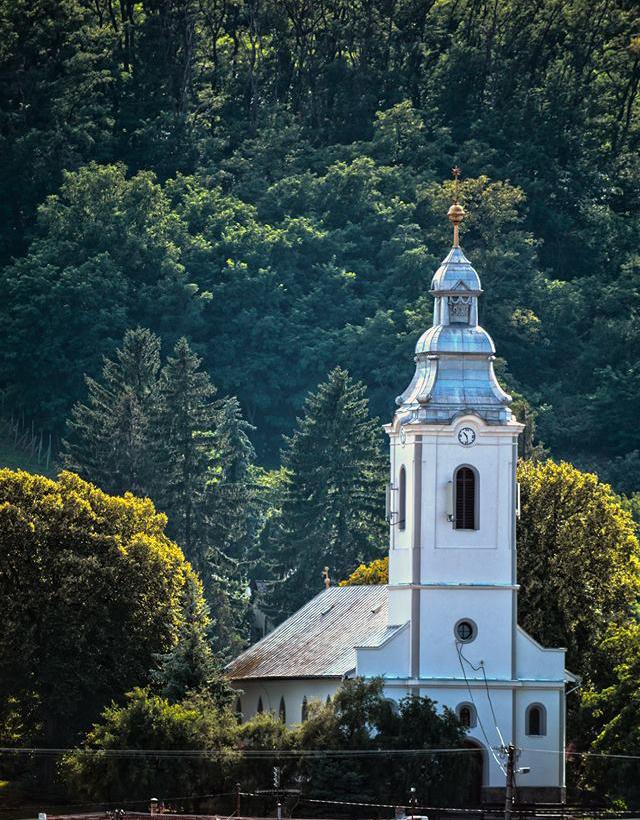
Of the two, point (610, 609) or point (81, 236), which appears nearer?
point (610, 609)

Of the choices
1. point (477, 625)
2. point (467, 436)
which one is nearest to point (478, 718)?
point (477, 625)

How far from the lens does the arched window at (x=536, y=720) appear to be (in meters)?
108

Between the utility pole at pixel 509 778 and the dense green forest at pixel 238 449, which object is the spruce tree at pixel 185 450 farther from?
the utility pole at pixel 509 778

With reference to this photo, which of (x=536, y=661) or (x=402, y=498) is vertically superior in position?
(x=402, y=498)

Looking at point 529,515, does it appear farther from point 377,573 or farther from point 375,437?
point 375,437

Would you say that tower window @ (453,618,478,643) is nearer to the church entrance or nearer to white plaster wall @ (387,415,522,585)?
white plaster wall @ (387,415,522,585)

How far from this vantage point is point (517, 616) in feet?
376

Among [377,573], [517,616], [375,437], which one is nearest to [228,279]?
[375,437]

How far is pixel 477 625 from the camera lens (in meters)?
108

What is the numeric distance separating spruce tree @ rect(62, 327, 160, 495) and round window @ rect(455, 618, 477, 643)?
43.5 metres

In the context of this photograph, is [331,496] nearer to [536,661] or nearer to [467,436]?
[536,661]

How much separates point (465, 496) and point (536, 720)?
22.6 feet

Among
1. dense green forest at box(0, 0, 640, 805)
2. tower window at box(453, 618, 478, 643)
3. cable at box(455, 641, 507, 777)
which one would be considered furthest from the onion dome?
dense green forest at box(0, 0, 640, 805)

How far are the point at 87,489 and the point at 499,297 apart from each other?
246ft
